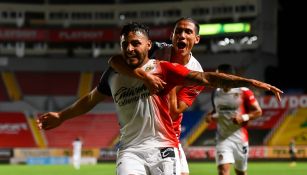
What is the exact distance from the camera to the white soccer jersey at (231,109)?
11.8 metres

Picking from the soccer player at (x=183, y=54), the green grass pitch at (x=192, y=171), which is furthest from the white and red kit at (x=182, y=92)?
the green grass pitch at (x=192, y=171)

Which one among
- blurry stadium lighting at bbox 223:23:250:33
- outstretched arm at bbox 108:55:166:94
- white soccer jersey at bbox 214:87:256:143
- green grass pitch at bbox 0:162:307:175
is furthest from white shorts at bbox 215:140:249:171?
blurry stadium lighting at bbox 223:23:250:33

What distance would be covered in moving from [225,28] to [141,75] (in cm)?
4580

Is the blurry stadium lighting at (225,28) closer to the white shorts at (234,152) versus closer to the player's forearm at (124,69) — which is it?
the white shorts at (234,152)

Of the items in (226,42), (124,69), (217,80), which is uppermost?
(124,69)

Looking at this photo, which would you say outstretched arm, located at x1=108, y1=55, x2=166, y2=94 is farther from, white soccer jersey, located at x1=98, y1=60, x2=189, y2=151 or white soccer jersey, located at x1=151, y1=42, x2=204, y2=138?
white soccer jersey, located at x1=151, y1=42, x2=204, y2=138

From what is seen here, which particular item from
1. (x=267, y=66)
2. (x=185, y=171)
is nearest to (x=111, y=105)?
(x=267, y=66)

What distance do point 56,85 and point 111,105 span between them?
5966 mm

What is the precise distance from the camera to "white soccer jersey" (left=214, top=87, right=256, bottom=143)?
11766 millimetres

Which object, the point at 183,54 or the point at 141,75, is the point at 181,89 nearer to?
the point at 183,54

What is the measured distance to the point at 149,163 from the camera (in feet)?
19.5

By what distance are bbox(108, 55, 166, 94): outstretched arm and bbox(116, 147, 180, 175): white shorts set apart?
2.05ft

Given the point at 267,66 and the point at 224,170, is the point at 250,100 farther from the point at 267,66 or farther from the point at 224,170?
the point at 267,66

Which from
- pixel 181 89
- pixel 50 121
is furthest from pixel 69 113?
pixel 181 89
